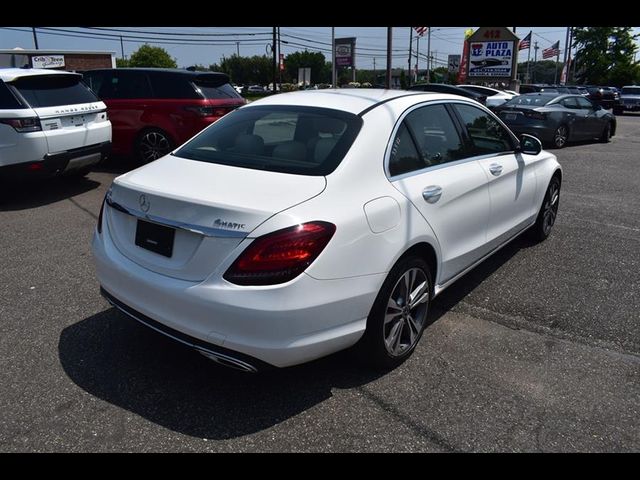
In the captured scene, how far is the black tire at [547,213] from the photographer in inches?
211

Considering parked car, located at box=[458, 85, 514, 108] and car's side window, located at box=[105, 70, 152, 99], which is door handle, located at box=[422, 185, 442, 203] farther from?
parked car, located at box=[458, 85, 514, 108]

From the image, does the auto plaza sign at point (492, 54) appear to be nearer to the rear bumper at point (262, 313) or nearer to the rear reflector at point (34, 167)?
the rear reflector at point (34, 167)

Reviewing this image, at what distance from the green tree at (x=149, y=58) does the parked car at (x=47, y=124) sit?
70898mm

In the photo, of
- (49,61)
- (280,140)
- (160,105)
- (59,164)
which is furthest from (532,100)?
(49,61)

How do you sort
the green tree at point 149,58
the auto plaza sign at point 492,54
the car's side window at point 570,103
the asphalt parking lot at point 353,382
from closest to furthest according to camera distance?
the asphalt parking lot at point 353,382, the car's side window at point 570,103, the auto plaza sign at point 492,54, the green tree at point 149,58

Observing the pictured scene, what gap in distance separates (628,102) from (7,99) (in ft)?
105

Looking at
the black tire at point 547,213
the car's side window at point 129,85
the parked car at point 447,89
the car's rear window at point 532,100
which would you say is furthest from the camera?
the parked car at point 447,89

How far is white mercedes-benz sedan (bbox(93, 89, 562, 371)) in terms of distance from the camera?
8.17 feet

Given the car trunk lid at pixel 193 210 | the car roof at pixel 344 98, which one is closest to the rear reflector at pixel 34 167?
the car roof at pixel 344 98

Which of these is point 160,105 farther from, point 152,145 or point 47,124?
point 47,124

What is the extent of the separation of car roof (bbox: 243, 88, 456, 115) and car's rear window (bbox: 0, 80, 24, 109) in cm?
412
